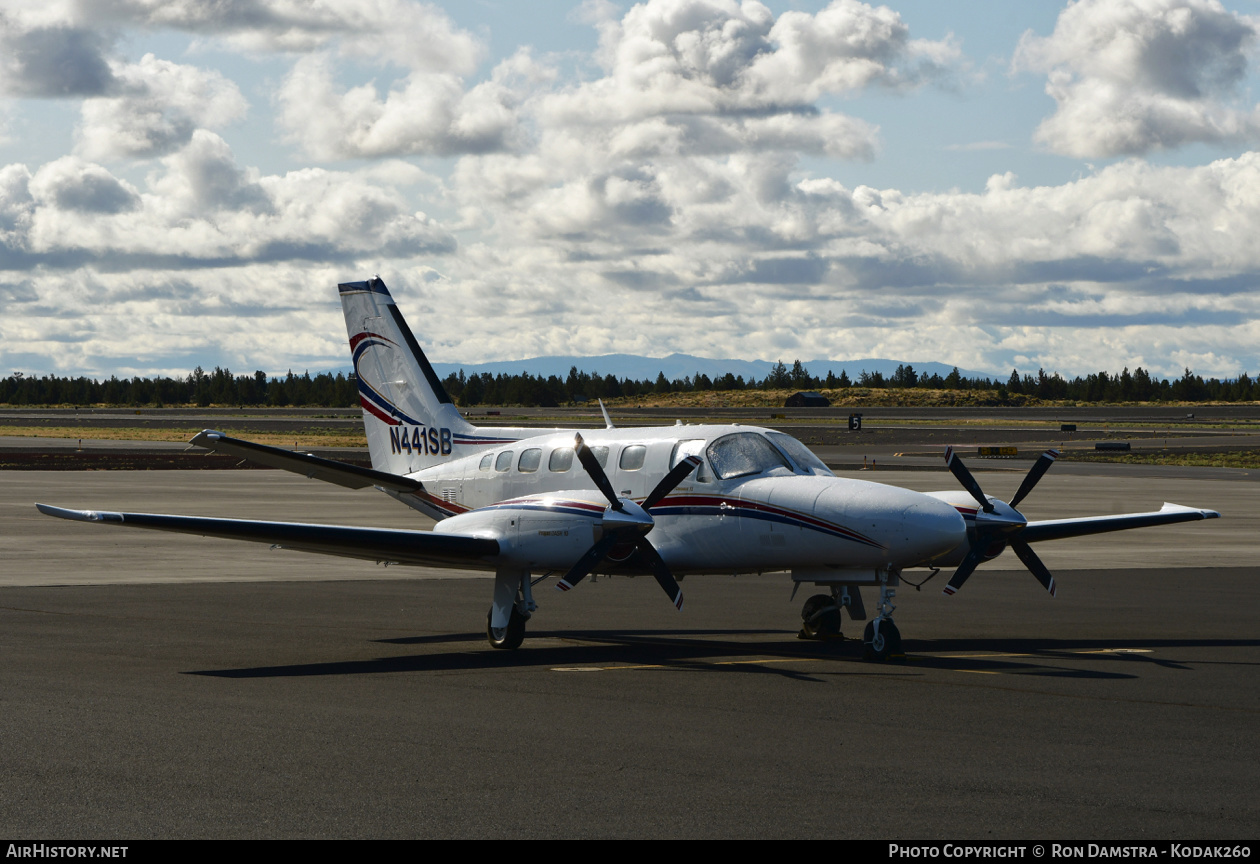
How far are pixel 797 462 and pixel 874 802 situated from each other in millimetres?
8699

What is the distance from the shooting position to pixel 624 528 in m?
16.7

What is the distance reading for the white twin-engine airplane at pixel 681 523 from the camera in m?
16.3

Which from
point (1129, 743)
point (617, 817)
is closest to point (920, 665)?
point (1129, 743)

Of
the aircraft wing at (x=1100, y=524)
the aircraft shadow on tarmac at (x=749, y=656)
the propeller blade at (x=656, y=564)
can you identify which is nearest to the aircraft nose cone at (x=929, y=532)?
the aircraft shadow on tarmac at (x=749, y=656)

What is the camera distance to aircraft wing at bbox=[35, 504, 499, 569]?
1584cm

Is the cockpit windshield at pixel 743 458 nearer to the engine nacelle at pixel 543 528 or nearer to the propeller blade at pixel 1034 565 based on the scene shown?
the engine nacelle at pixel 543 528

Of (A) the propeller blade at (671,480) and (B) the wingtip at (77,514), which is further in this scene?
(A) the propeller blade at (671,480)

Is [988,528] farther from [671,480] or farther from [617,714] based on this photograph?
[617,714]

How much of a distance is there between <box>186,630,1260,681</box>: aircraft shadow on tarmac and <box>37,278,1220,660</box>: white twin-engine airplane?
0.67 meters

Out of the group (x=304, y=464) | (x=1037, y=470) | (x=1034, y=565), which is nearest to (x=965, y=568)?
(x=1034, y=565)

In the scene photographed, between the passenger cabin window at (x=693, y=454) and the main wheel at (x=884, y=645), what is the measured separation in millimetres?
2999

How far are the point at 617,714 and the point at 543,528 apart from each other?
458 cm

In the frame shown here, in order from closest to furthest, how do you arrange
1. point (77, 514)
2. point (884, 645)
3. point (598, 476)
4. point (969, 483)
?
point (77, 514), point (884, 645), point (598, 476), point (969, 483)

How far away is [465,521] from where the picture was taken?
58.6ft
